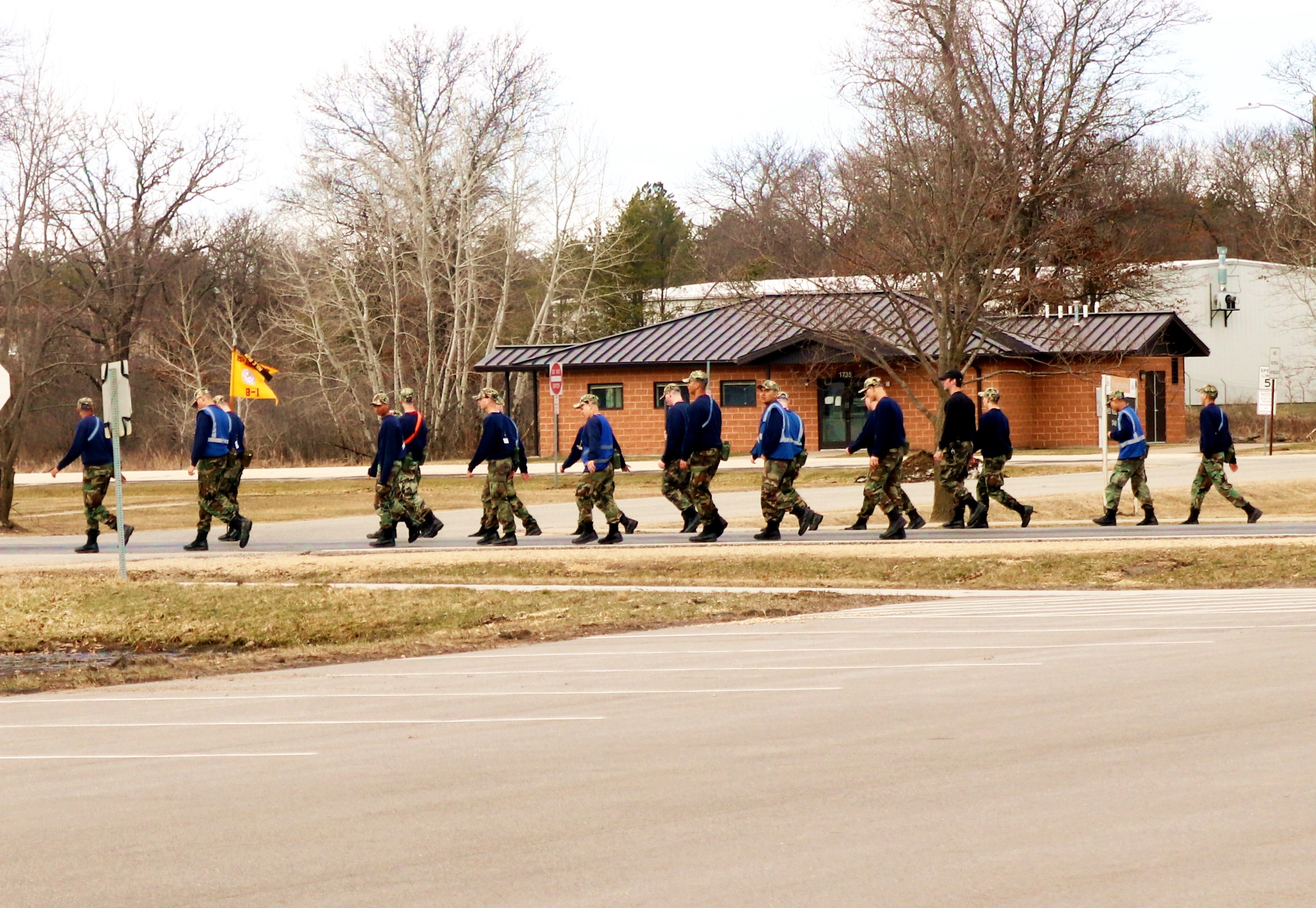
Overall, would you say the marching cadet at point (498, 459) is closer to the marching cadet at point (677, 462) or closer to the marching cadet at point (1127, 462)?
the marching cadet at point (677, 462)

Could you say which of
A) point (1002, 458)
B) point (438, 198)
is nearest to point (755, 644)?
point (1002, 458)

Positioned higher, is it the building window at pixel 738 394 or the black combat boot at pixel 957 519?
the building window at pixel 738 394

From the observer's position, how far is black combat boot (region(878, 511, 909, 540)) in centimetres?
2036

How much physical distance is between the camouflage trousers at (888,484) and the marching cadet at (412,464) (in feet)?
17.6

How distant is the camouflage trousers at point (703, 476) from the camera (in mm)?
A: 20172

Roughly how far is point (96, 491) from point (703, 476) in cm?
769

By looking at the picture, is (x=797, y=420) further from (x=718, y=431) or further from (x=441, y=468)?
(x=441, y=468)

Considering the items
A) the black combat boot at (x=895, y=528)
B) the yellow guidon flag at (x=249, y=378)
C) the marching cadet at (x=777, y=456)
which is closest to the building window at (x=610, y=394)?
the yellow guidon flag at (x=249, y=378)

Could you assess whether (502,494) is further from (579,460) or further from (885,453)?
(885,453)

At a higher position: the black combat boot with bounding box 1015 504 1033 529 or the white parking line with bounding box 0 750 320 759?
the black combat boot with bounding box 1015 504 1033 529

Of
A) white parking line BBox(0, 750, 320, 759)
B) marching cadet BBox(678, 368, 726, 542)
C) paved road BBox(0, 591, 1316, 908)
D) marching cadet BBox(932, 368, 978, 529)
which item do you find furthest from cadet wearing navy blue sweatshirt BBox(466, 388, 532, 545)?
white parking line BBox(0, 750, 320, 759)

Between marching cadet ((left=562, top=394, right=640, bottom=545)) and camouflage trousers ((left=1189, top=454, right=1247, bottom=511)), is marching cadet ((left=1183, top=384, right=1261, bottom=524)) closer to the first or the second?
camouflage trousers ((left=1189, top=454, right=1247, bottom=511))

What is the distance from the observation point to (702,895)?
17.0 ft

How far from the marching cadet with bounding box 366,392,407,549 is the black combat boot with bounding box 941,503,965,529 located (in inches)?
268
